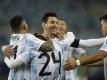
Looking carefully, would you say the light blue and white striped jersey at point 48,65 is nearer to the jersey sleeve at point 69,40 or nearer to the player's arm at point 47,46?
the player's arm at point 47,46

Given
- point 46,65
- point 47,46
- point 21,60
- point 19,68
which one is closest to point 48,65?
point 46,65

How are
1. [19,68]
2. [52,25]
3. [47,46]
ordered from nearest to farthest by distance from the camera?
1. [47,46]
2. [52,25]
3. [19,68]

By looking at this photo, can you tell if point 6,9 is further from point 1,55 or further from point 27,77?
point 27,77

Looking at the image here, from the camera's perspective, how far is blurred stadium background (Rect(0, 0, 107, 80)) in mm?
6864

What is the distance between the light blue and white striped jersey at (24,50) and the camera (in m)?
3.37

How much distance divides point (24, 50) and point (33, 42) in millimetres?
173

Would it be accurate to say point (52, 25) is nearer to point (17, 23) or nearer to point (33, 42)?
point (33, 42)

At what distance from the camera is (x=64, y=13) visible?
704 centimetres

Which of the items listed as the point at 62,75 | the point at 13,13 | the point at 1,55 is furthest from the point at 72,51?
the point at 13,13

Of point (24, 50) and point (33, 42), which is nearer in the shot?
point (33, 42)

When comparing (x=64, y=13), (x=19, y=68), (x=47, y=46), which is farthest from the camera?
(x=64, y=13)

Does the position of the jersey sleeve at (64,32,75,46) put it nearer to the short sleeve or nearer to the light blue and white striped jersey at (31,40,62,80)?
the light blue and white striped jersey at (31,40,62,80)

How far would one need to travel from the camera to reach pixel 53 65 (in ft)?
11.0

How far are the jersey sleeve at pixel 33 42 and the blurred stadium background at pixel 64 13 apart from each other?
11.2ft
